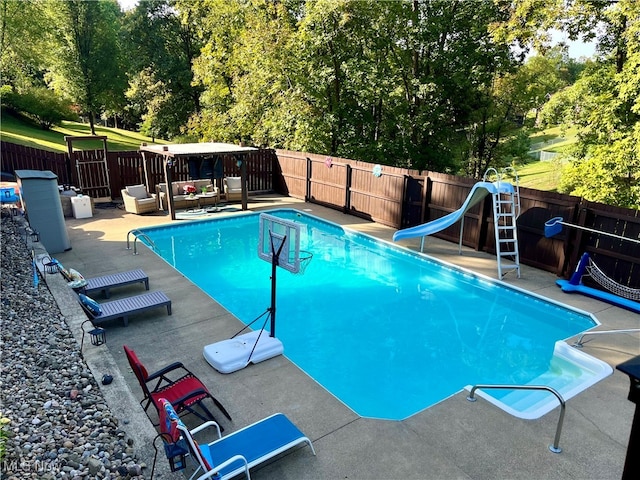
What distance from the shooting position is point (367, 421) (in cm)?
505

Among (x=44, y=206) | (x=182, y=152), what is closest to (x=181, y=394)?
(x=44, y=206)

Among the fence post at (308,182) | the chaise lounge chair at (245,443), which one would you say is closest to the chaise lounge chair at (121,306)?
the chaise lounge chair at (245,443)

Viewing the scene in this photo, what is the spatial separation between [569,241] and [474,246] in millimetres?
2564

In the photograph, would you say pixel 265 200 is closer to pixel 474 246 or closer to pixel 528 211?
pixel 474 246

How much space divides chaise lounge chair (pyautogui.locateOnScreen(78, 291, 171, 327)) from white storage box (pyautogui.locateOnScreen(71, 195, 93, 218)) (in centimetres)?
766

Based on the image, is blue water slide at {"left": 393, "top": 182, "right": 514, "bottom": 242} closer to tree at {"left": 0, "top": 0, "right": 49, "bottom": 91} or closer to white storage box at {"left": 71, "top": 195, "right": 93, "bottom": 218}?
white storage box at {"left": 71, "top": 195, "right": 93, "bottom": 218}

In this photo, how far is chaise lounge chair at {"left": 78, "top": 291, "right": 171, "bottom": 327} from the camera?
22.3 feet

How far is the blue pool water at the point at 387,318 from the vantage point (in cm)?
675

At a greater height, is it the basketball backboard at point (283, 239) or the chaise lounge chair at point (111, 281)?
the basketball backboard at point (283, 239)

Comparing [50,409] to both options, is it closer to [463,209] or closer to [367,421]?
[367,421]

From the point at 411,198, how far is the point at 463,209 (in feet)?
7.95

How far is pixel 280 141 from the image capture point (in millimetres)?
21297

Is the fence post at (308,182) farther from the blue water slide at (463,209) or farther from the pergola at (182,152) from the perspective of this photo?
the blue water slide at (463,209)

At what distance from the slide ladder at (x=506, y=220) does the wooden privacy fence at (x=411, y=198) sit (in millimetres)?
272
